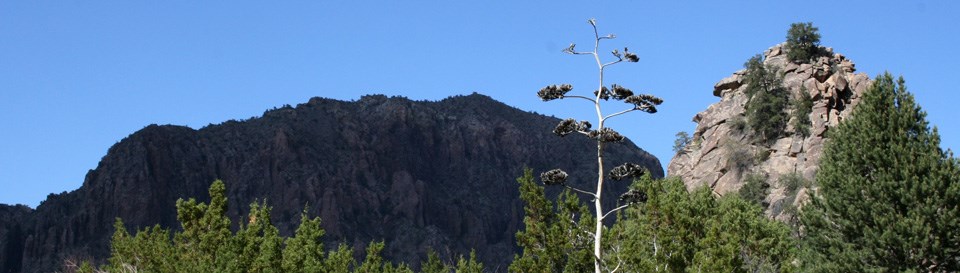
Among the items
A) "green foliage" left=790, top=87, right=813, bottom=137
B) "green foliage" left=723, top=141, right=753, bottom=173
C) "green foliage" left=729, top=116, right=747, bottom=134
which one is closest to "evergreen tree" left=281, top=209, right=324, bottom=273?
"green foliage" left=723, top=141, right=753, bottom=173

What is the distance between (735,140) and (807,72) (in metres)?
7.99

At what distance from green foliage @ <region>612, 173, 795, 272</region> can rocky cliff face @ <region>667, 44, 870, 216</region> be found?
2292 centimetres

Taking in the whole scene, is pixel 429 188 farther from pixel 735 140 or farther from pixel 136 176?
pixel 735 140

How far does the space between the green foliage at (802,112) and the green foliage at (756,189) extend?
5.44 meters

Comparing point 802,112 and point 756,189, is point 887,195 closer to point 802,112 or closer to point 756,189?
point 756,189

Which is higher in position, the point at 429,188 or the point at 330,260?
the point at 429,188

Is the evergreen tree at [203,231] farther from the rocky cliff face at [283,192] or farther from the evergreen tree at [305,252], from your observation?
the rocky cliff face at [283,192]

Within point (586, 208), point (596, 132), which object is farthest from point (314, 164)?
point (596, 132)

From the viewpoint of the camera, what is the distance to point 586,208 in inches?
1566

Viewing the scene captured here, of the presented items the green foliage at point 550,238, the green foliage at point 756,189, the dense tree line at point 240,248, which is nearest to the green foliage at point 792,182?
the green foliage at point 756,189

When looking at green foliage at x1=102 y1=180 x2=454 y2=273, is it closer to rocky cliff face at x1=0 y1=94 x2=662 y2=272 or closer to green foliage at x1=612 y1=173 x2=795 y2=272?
green foliage at x1=612 y1=173 x2=795 y2=272

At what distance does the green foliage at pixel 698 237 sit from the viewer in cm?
3547

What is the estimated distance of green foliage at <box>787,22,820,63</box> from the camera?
9162cm

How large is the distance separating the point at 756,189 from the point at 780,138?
873 cm
